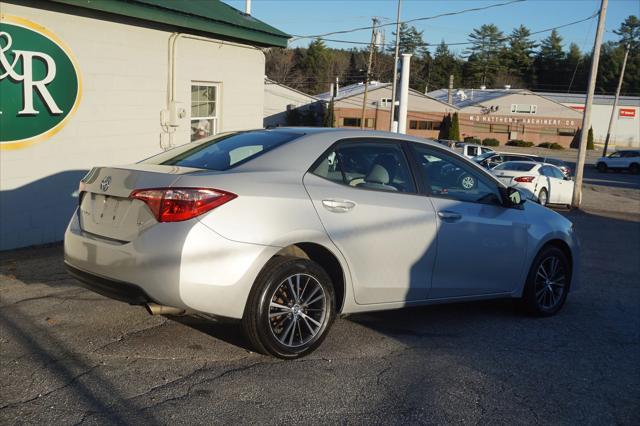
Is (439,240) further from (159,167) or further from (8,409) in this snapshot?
(8,409)

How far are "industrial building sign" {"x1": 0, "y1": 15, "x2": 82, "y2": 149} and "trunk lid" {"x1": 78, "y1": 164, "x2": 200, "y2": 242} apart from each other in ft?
11.5

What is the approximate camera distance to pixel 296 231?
4.42m

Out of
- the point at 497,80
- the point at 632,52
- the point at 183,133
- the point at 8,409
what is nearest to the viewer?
the point at 8,409

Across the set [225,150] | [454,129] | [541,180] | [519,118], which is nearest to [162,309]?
[225,150]

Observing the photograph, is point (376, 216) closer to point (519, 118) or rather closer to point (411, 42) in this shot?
point (519, 118)

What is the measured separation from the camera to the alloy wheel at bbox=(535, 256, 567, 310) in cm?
629

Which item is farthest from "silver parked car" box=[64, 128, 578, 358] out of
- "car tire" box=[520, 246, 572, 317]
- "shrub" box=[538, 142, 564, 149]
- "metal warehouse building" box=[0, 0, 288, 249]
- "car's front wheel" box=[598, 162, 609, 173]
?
"shrub" box=[538, 142, 564, 149]

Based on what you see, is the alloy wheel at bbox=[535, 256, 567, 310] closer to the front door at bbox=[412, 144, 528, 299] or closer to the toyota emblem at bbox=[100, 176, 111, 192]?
the front door at bbox=[412, 144, 528, 299]

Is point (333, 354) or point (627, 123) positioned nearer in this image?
point (333, 354)

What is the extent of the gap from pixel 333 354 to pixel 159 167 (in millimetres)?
1851

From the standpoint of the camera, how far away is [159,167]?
4.71m

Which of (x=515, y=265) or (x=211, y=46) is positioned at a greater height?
(x=211, y=46)

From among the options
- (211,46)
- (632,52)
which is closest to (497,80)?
(632,52)

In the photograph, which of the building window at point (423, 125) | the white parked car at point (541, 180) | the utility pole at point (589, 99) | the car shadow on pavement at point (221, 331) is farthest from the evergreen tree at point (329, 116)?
the car shadow on pavement at point (221, 331)
